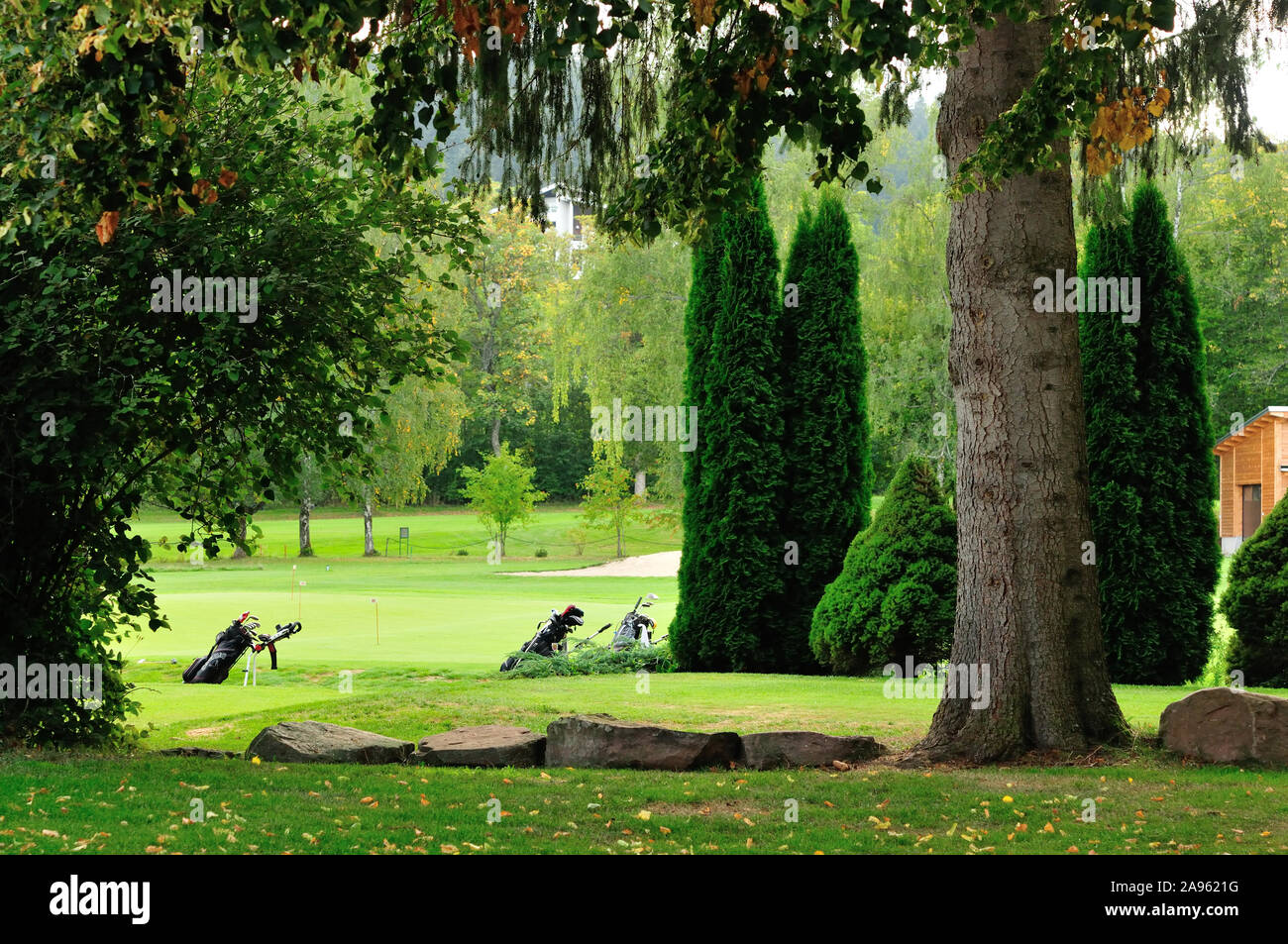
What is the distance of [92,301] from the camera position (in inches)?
281

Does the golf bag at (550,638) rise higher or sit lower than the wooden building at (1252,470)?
lower

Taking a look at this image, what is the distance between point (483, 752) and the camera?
25.0 ft

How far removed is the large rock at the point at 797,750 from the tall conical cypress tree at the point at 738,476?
20.4 ft

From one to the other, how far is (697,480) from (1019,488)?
708 centimetres

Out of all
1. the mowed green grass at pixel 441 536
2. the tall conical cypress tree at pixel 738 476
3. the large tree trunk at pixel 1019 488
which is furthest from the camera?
the mowed green grass at pixel 441 536

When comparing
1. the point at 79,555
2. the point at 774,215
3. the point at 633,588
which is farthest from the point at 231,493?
the point at 774,215

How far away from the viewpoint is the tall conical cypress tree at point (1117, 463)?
1200 cm

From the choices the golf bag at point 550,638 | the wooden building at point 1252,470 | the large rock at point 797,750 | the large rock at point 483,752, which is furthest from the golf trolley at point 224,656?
the wooden building at point 1252,470

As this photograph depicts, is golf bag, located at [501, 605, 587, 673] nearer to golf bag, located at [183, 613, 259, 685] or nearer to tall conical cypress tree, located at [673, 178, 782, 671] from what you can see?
tall conical cypress tree, located at [673, 178, 782, 671]

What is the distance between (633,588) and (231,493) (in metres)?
20.9

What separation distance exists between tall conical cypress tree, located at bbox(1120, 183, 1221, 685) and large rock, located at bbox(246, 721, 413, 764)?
8081 mm

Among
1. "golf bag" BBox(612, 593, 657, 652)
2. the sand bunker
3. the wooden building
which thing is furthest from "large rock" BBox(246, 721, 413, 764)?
the wooden building

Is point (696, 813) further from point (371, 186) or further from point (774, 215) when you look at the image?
point (774, 215)

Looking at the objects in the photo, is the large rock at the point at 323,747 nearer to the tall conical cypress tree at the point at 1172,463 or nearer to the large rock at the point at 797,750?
the large rock at the point at 797,750
